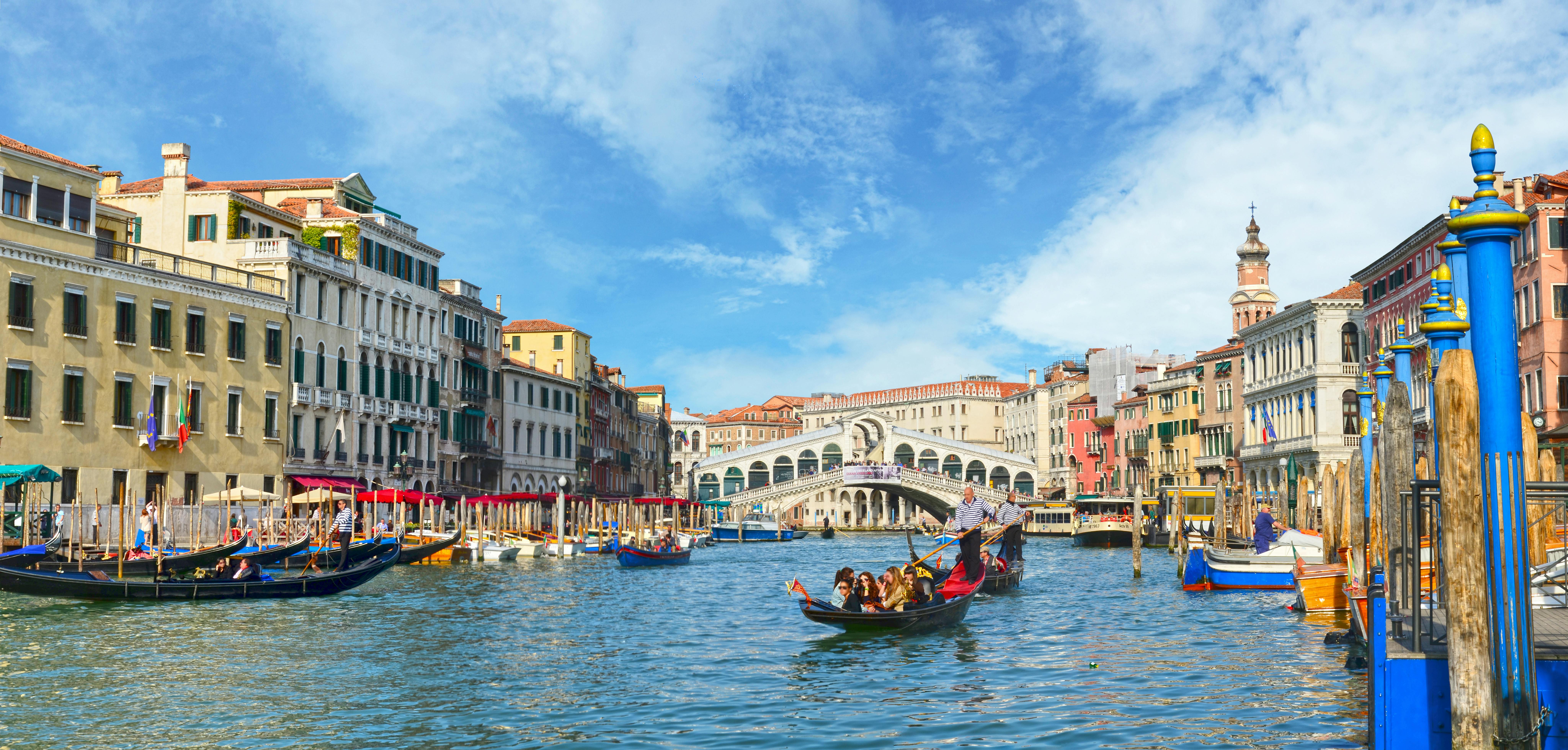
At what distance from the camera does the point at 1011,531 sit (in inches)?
968

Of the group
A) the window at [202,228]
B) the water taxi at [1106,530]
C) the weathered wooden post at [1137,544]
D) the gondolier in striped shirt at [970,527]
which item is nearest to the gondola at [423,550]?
the window at [202,228]

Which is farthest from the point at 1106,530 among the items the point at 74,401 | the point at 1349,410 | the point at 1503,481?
the point at 1503,481

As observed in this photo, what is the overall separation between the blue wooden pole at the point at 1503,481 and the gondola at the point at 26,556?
66.3ft

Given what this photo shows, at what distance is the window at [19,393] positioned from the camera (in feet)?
82.9

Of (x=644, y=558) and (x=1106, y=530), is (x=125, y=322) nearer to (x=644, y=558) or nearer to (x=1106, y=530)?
(x=644, y=558)

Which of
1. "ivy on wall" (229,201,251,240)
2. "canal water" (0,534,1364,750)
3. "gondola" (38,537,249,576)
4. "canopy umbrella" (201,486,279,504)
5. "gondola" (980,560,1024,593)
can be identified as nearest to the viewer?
"canal water" (0,534,1364,750)

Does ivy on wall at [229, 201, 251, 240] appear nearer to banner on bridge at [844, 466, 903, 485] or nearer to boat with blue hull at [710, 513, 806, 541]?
boat with blue hull at [710, 513, 806, 541]

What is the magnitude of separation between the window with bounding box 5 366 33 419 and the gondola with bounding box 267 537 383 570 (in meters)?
5.17

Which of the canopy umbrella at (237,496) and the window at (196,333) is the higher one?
the window at (196,333)

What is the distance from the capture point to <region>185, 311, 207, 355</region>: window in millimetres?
29359

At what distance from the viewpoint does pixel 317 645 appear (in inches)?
586

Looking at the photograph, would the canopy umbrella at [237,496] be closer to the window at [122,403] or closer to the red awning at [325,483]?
the window at [122,403]

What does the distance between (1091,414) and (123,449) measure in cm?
5886

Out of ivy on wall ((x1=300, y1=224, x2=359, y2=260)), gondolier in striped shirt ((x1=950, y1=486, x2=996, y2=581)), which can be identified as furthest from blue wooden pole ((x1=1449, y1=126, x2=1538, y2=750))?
ivy on wall ((x1=300, y1=224, x2=359, y2=260))
